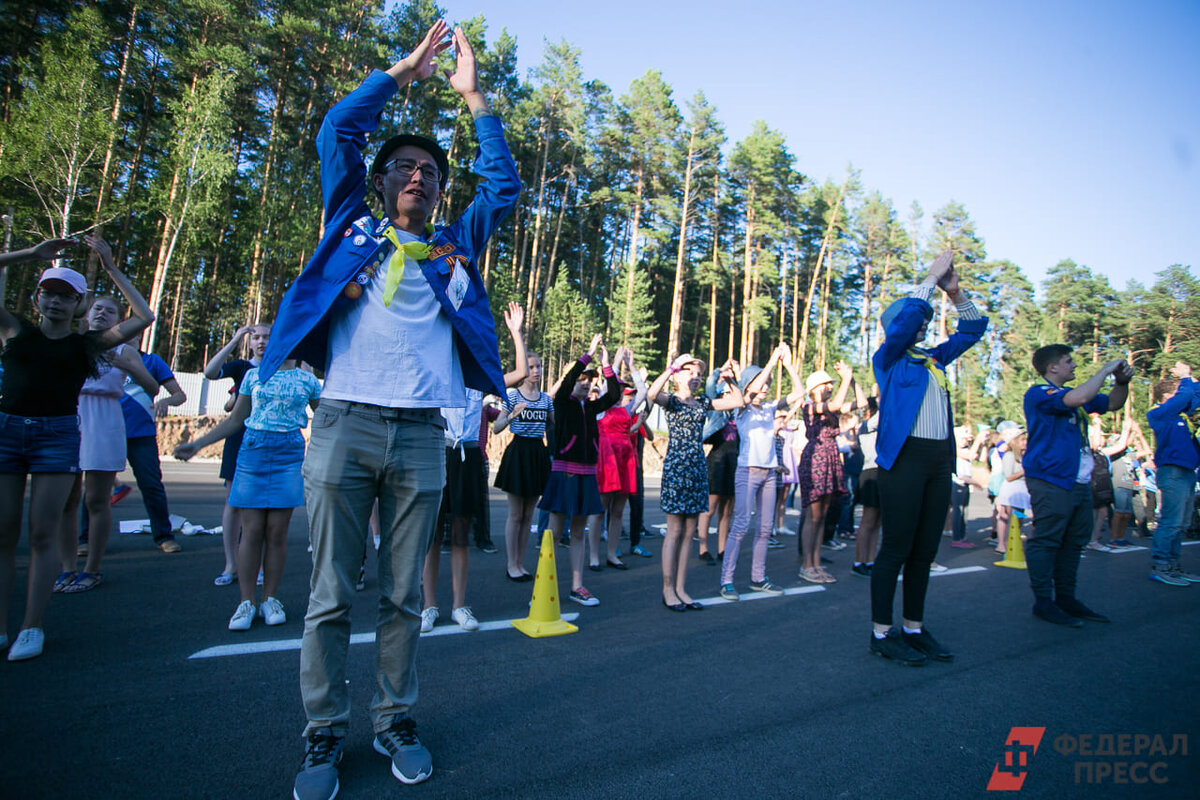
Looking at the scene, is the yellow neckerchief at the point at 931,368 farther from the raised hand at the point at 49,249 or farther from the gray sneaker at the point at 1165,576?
the raised hand at the point at 49,249

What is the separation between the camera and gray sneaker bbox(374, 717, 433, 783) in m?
2.47

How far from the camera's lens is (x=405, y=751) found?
2551mm

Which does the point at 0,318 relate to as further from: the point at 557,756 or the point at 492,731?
the point at 557,756

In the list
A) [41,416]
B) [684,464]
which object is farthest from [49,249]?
[684,464]

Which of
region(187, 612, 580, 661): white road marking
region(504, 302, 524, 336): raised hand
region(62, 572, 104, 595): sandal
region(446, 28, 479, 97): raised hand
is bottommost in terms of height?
region(62, 572, 104, 595): sandal

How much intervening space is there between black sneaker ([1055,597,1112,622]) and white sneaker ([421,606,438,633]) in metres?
5.48

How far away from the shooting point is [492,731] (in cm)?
297

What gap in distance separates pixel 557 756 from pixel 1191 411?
874cm

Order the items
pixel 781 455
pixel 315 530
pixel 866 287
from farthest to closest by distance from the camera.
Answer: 1. pixel 866 287
2. pixel 781 455
3. pixel 315 530

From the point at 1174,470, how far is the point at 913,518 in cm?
538

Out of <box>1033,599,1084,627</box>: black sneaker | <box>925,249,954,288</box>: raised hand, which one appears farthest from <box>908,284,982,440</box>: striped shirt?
<box>1033,599,1084,627</box>: black sneaker

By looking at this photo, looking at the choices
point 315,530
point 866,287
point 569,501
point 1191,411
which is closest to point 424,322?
point 315,530

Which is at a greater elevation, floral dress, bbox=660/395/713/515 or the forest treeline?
the forest treeline

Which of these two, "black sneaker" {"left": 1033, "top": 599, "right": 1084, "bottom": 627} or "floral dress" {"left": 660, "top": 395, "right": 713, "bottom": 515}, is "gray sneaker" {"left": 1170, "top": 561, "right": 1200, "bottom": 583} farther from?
"floral dress" {"left": 660, "top": 395, "right": 713, "bottom": 515}
